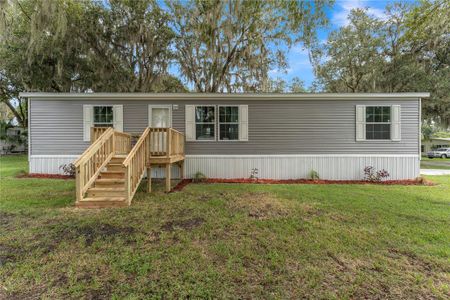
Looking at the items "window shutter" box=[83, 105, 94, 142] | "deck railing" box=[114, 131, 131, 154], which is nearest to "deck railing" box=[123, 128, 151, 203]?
"deck railing" box=[114, 131, 131, 154]

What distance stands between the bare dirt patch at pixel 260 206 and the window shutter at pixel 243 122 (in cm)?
284

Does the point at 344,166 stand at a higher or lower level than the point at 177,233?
higher

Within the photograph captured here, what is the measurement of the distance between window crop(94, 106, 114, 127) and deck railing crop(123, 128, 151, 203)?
2926mm

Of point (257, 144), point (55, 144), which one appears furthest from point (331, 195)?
point (55, 144)

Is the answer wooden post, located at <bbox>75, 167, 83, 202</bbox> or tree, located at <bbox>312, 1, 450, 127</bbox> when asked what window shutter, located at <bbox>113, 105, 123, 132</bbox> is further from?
tree, located at <bbox>312, 1, 450, 127</bbox>

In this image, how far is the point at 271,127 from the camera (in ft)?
26.6

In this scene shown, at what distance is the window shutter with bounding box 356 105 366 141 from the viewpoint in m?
7.86

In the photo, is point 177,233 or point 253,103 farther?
point 253,103

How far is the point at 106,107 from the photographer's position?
7977mm

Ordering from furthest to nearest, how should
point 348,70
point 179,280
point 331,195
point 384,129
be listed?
point 348,70 → point 384,129 → point 331,195 → point 179,280

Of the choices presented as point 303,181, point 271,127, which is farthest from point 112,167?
point 303,181

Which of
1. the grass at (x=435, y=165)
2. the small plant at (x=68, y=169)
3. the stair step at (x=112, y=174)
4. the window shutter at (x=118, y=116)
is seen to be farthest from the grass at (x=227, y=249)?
the grass at (x=435, y=165)

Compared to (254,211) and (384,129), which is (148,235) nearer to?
(254,211)

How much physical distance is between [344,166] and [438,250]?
5426 mm
